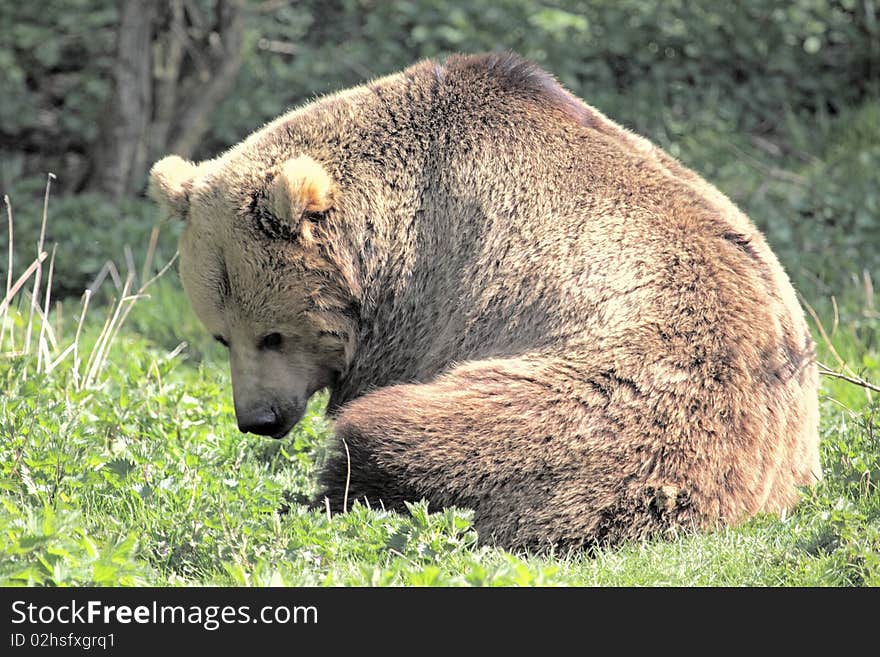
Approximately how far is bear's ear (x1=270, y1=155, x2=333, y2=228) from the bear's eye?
1.76ft

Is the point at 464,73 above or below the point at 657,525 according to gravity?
above

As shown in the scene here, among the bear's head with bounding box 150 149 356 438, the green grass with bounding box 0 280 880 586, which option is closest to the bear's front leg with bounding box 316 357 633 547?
the green grass with bounding box 0 280 880 586

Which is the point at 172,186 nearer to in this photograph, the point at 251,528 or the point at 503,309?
the point at 503,309

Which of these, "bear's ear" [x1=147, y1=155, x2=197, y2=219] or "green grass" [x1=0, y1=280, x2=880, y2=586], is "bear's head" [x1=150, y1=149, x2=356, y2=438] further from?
"green grass" [x1=0, y1=280, x2=880, y2=586]

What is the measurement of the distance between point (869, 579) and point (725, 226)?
152 cm

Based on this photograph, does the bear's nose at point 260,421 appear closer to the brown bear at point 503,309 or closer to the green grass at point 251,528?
the brown bear at point 503,309

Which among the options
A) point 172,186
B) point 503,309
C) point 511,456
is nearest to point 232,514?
point 511,456

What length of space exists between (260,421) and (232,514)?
1084mm

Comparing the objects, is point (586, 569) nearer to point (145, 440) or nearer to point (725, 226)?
point (725, 226)

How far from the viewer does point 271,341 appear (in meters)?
5.04

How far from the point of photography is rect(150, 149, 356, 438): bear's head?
4.85m

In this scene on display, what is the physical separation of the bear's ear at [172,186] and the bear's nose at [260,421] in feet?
3.41
